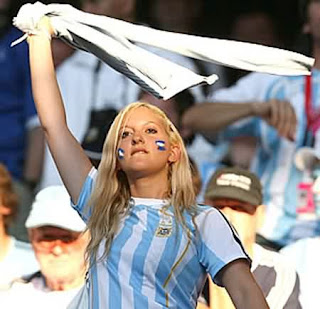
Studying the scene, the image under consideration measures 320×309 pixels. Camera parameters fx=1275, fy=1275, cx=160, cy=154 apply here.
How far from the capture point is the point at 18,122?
266 inches

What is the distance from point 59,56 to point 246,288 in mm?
3388

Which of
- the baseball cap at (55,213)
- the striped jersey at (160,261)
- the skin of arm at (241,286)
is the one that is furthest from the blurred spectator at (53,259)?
the skin of arm at (241,286)

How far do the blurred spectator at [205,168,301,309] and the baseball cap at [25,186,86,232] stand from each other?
574 mm

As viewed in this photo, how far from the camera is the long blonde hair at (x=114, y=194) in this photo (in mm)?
3922

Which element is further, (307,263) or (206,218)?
(307,263)

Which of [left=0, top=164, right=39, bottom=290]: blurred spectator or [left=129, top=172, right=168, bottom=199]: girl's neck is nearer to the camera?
[left=129, top=172, right=168, bottom=199]: girl's neck

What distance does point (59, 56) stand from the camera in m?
6.93

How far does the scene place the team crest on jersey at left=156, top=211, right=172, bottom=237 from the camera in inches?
152

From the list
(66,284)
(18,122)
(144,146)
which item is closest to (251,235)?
(66,284)

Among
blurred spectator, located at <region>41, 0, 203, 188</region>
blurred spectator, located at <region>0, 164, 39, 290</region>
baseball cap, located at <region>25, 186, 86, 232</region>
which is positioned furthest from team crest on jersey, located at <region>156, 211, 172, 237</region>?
blurred spectator, located at <region>41, 0, 203, 188</region>

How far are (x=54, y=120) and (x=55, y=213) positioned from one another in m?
1.43

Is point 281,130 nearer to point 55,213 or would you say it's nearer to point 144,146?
point 55,213

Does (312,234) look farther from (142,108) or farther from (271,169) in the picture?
(142,108)

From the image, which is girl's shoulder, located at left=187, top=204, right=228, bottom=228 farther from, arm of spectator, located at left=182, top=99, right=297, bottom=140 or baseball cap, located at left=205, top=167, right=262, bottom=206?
arm of spectator, located at left=182, top=99, right=297, bottom=140
